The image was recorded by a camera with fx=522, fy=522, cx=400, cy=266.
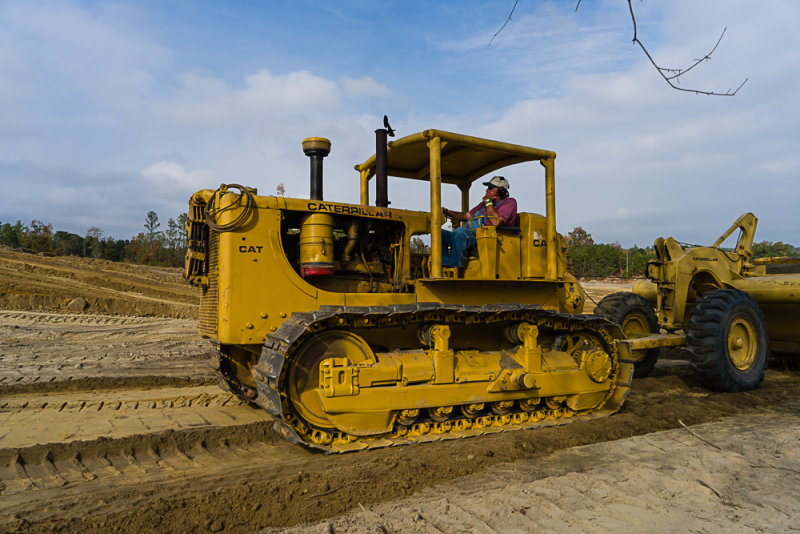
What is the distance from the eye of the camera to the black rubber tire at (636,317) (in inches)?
347

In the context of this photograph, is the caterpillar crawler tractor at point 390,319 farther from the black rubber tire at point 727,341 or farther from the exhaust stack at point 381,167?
the black rubber tire at point 727,341

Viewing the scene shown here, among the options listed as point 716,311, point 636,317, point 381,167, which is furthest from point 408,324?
point 636,317

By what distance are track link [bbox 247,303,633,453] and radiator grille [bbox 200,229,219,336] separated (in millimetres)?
952

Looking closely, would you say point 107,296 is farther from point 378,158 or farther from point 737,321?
point 737,321

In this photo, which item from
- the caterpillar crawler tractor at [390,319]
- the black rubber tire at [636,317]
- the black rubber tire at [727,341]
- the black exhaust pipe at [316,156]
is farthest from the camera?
the black rubber tire at [636,317]

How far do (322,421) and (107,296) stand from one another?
16012 millimetres

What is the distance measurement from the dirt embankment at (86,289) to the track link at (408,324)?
12.2m

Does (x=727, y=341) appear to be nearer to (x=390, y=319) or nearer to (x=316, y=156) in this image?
(x=390, y=319)

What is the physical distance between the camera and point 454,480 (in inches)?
163

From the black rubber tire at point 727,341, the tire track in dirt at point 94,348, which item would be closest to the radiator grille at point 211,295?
the tire track in dirt at point 94,348

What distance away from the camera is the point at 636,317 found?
355 inches

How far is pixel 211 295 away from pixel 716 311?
21.9ft

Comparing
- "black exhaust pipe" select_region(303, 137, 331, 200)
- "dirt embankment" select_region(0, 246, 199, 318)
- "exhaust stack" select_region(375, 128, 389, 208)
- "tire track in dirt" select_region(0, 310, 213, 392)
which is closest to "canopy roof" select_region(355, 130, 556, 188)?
"exhaust stack" select_region(375, 128, 389, 208)

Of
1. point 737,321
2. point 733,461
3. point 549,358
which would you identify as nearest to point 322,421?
point 549,358
